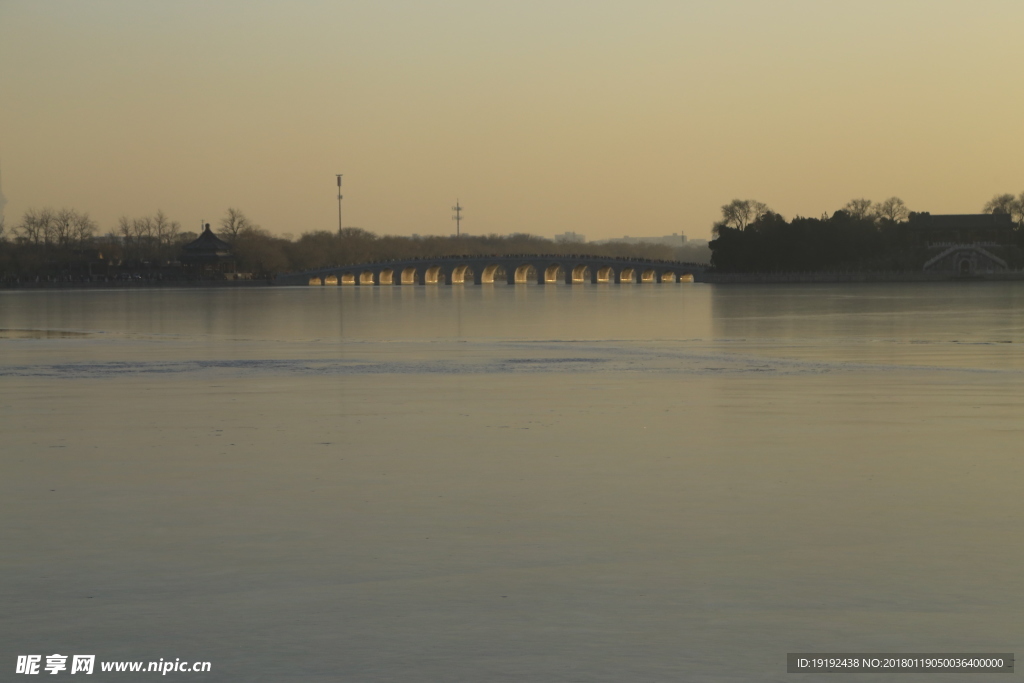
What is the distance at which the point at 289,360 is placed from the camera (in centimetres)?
2747

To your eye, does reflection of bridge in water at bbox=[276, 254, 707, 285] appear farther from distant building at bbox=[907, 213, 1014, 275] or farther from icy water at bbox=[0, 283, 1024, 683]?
icy water at bbox=[0, 283, 1024, 683]

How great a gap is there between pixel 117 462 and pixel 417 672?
7070 mm

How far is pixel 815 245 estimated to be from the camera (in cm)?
14925

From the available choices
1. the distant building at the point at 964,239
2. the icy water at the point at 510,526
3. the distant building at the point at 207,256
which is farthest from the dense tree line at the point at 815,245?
the icy water at the point at 510,526

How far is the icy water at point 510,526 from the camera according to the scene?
6219mm

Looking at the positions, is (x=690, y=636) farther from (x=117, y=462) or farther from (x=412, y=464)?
(x=117, y=462)

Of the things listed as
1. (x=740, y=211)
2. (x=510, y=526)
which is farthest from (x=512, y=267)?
(x=510, y=526)

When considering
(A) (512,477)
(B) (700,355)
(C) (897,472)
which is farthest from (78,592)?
(B) (700,355)

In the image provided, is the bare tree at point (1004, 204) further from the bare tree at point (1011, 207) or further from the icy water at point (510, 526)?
the icy water at point (510, 526)

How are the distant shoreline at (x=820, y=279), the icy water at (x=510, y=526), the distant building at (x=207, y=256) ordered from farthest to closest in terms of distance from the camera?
the distant building at (x=207, y=256) → the distant shoreline at (x=820, y=279) → the icy water at (x=510, y=526)

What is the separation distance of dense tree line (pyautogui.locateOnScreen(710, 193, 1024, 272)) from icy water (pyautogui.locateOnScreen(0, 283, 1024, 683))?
131650 millimetres

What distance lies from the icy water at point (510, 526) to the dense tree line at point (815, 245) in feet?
432

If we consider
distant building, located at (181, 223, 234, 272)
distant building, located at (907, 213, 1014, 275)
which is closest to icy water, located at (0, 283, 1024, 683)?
distant building, located at (907, 213, 1014, 275)

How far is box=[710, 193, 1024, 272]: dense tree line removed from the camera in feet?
489
